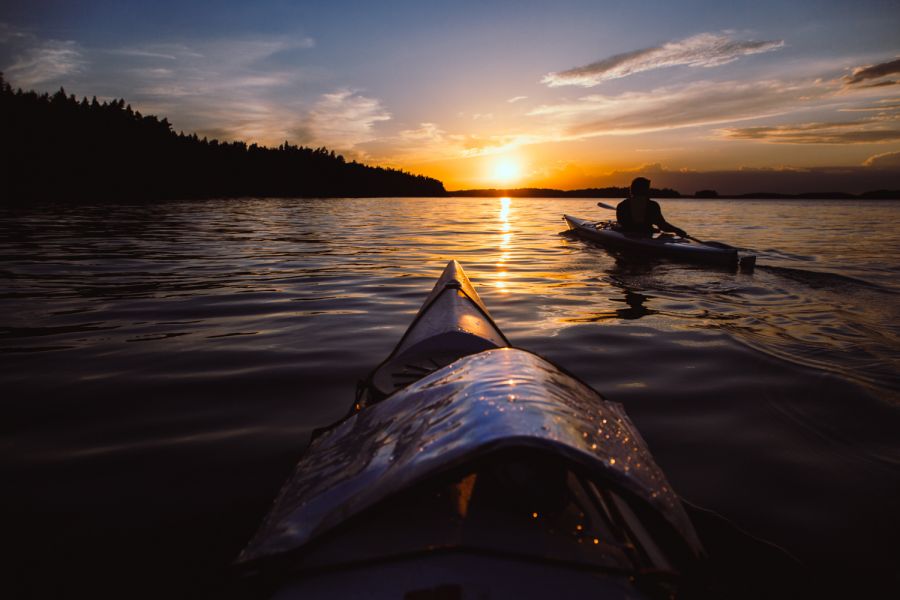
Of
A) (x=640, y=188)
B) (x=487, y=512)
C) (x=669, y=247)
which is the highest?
(x=640, y=188)

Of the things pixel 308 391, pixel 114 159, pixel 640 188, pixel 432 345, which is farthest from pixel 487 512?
pixel 114 159

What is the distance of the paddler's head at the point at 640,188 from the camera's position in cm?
1136

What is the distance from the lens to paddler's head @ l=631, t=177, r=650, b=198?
37.3 ft

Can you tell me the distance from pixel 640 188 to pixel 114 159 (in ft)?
229

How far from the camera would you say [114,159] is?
59.3 meters

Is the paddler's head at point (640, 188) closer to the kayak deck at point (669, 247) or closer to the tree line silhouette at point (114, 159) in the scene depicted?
the kayak deck at point (669, 247)

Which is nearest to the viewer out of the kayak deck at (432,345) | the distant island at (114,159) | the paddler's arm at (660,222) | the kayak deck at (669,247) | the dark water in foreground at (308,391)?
the dark water in foreground at (308,391)

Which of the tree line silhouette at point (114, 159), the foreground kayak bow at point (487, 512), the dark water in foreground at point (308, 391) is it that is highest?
the tree line silhouette at point (114, 159)

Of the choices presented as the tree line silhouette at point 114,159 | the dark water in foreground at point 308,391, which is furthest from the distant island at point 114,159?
the dark water in foreground at point 308,391

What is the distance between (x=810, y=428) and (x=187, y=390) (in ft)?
15.0

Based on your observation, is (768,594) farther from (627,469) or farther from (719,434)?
(719,434)

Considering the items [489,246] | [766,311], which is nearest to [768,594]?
[766,311]

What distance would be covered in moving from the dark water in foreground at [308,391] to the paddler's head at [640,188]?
3418 millimetres

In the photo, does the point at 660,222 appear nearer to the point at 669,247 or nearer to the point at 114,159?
the point at 669,247
